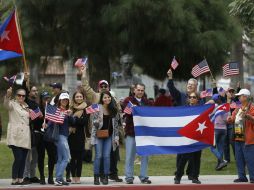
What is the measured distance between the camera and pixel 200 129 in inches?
578

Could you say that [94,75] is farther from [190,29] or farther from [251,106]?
[251,106]

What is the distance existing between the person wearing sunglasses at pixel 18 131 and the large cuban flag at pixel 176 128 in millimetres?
2302

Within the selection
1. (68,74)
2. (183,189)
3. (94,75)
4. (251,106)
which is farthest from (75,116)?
(68,74)

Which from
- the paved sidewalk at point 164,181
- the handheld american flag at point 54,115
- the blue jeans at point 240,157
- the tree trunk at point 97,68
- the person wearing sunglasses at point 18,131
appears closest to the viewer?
the person wearing sunglasses at point 18,131

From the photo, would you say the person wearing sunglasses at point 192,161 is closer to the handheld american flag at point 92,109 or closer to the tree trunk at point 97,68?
the handheld american flag at point 92,109

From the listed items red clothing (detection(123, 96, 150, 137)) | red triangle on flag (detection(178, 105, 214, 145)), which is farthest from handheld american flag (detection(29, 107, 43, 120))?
red triangle on flag (detection(178, 105, 214, 145))

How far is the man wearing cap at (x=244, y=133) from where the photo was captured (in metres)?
14.1

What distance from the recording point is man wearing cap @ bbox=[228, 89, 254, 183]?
46.4 feet

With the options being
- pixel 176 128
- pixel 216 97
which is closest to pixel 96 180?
pixel 176 128

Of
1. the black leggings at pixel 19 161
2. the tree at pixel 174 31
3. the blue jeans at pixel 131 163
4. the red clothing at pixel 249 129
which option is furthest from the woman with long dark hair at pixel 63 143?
the tree at pixel 174 31

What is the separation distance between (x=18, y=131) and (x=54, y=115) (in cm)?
72

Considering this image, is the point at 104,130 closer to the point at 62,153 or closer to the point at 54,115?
the point at 62,153

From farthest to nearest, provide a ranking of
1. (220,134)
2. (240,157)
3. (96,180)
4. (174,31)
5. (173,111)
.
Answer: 1. (174,31)
2. (220,134)
3. (173,111)
4. (240,157)
5. (96,180)

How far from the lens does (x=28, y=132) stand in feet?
44.8
